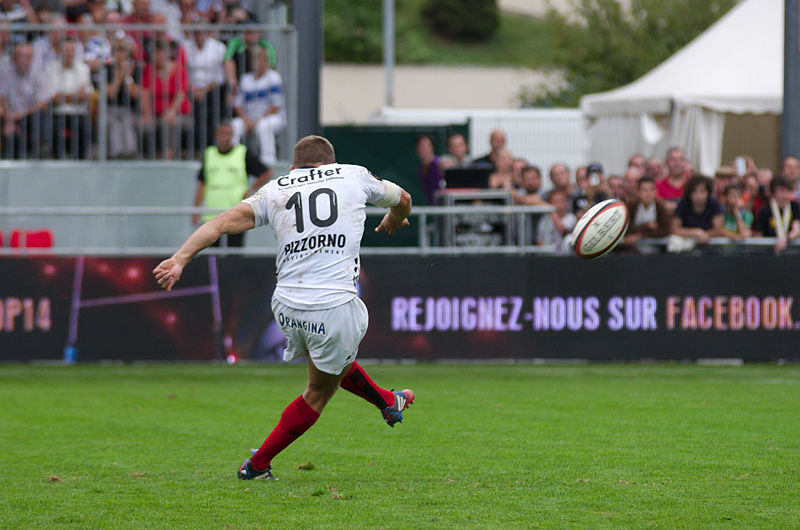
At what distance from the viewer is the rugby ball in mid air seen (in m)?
11.4

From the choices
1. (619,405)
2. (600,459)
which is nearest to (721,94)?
(619,405)

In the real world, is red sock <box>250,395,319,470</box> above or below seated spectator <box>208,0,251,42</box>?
below

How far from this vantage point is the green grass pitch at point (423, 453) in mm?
7121

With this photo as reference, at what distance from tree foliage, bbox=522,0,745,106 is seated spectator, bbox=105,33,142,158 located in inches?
1163

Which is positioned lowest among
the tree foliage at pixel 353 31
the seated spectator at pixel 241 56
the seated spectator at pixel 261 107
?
the seated spectator at pixel 261 107


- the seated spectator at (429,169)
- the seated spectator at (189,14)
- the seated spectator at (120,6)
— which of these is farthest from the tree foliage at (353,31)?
the seated spectator at (429,169)

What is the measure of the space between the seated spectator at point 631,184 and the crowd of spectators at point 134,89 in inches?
172

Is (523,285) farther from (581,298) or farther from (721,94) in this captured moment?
(721,94)

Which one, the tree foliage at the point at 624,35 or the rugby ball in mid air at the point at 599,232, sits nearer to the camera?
the rugby ball in mid air at the point at 599,232

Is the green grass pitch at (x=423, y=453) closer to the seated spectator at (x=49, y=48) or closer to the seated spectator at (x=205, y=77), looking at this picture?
the seated spectator at (x=205, y=77)

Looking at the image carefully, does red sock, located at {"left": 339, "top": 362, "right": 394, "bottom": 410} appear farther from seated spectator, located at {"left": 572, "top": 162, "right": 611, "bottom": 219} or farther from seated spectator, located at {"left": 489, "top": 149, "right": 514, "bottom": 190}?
seated spectator, located at {"left": 489, "top": 149, "right": 514, "bottom": 190}

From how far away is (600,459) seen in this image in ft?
29.0

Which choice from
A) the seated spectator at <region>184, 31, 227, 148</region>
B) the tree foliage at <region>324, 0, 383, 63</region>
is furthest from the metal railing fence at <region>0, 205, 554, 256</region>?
the tree foliage at <region>324, 0, 383, 63</region>

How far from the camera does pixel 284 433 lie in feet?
26.5
